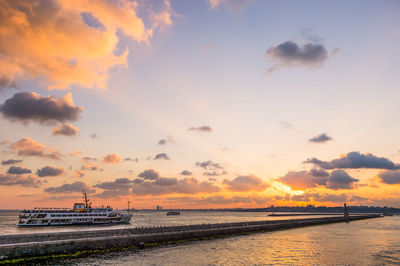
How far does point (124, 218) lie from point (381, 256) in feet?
383

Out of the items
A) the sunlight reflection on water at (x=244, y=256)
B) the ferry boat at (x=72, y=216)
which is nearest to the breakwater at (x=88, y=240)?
the sunlight reflection on water at (x=244, y=256)

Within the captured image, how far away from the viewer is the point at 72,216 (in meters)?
123

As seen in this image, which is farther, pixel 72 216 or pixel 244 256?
pixel 72 216

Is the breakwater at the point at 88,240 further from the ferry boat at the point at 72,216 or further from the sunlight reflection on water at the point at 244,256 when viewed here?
the ferry boat at the point at 72,216

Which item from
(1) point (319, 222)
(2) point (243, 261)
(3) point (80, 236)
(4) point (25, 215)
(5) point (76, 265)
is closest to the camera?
(5) point (76, 265)

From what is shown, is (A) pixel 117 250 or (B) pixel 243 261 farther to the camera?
A: (A) pixel 117 250

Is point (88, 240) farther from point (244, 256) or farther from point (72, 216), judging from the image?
point (72, 216)

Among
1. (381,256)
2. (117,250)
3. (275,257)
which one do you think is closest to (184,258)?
(117,250)

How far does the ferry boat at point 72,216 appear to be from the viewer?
11756 cm

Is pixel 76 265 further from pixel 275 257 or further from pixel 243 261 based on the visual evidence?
pixel 275 257

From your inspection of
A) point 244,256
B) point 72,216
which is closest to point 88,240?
point 244,256

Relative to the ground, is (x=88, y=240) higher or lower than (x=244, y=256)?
higher

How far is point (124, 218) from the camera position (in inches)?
5655

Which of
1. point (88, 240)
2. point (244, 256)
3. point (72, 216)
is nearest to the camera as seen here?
point (88, 240)
